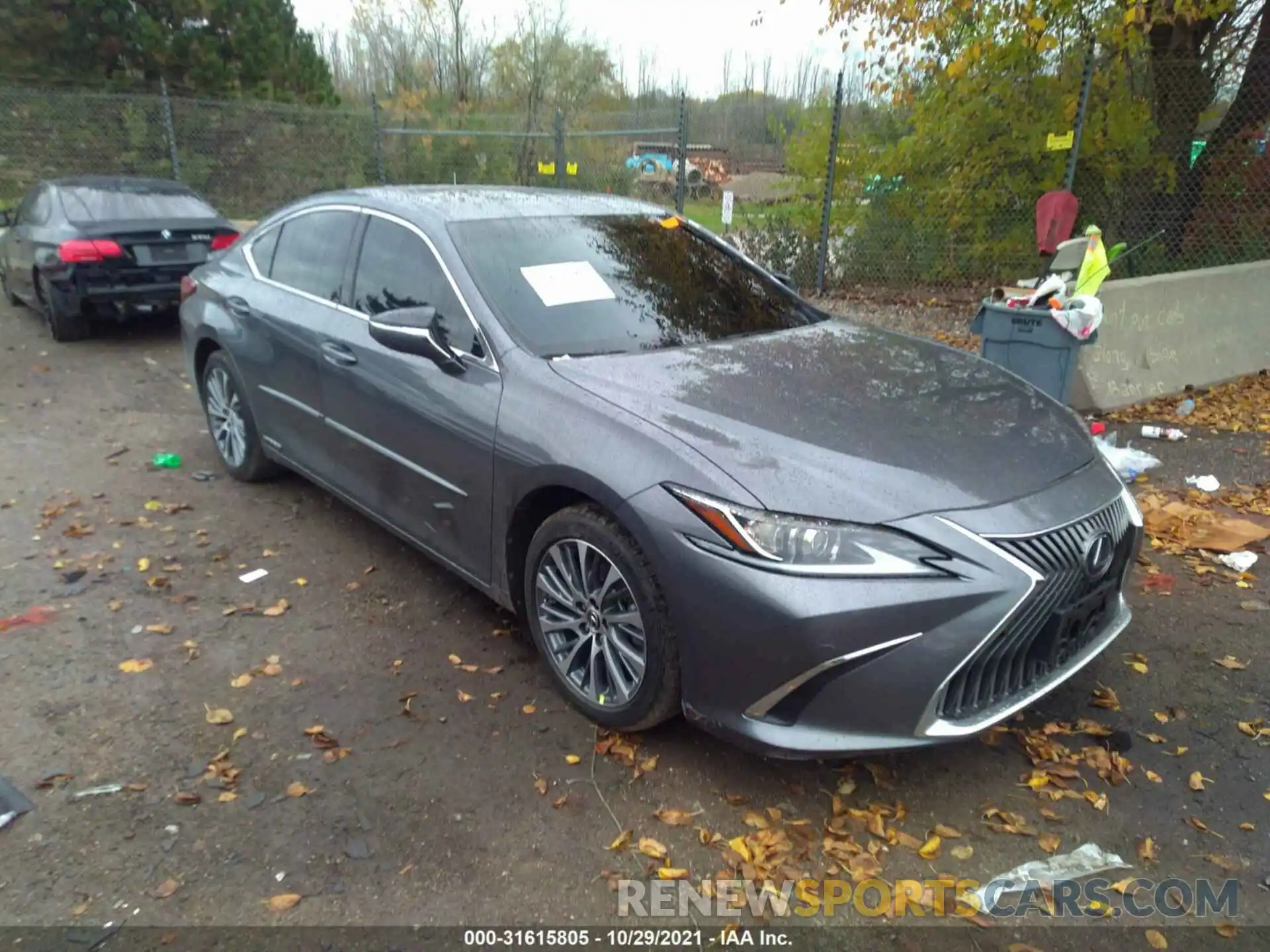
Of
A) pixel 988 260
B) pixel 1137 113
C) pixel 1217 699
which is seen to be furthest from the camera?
pixel 988 260

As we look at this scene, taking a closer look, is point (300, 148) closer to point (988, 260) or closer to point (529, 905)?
point (988, 260)

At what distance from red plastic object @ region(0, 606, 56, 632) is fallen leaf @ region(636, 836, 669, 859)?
2.85 m

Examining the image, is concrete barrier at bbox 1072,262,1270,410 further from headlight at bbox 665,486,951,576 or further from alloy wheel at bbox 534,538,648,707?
alloy wheel at bbox 534,538,648,707

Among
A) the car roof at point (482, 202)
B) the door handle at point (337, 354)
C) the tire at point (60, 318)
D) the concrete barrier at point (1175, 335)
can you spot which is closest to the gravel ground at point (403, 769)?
the door handle at point (337, 354)

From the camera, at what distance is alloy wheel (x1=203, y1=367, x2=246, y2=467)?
208 inches

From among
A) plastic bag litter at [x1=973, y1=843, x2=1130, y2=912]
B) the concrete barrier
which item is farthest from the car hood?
the concrete barrier

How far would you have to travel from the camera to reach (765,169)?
12758 millimetres

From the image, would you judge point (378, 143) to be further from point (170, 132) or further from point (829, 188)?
point (829, 188)

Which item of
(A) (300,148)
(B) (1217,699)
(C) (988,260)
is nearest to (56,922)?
(B) (1217,699)

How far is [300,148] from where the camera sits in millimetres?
16344

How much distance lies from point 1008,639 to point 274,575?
3.34 metres

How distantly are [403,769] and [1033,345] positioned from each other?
4970 millimetres

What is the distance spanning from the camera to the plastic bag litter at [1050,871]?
2.55 meters

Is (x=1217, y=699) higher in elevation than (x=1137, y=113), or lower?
lower
